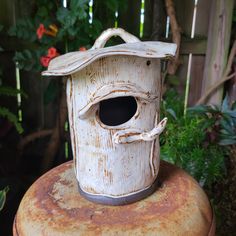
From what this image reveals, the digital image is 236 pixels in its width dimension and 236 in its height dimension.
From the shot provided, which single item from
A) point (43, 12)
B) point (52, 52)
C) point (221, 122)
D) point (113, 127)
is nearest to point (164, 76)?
point (221, 122)

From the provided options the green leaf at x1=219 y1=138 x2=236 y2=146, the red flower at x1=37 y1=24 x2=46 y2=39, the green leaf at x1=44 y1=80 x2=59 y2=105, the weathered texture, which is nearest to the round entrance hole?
the weathered texture

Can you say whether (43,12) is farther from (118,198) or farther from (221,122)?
(118,198)

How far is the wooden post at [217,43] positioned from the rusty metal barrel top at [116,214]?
1.02 m

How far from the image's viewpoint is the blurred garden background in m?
1.59

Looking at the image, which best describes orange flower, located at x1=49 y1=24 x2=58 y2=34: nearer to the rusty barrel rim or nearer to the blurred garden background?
the blurred garden background

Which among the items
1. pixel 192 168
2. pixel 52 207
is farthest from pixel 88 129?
pixel 192 168

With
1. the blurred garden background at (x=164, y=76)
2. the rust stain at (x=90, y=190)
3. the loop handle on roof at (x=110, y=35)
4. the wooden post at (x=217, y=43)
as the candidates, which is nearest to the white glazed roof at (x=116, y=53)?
the loop handle on roof at (x=110, y=35)

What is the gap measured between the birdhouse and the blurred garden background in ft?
2.35

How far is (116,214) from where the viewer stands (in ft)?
2.72

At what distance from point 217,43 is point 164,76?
0.37 m

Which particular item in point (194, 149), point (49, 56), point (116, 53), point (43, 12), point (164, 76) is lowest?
point (194, 149)

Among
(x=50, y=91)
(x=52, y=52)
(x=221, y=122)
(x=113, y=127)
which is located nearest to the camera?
(x=113, y=127)

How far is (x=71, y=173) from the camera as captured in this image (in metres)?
1.07

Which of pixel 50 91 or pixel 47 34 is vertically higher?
pixel 47 34
